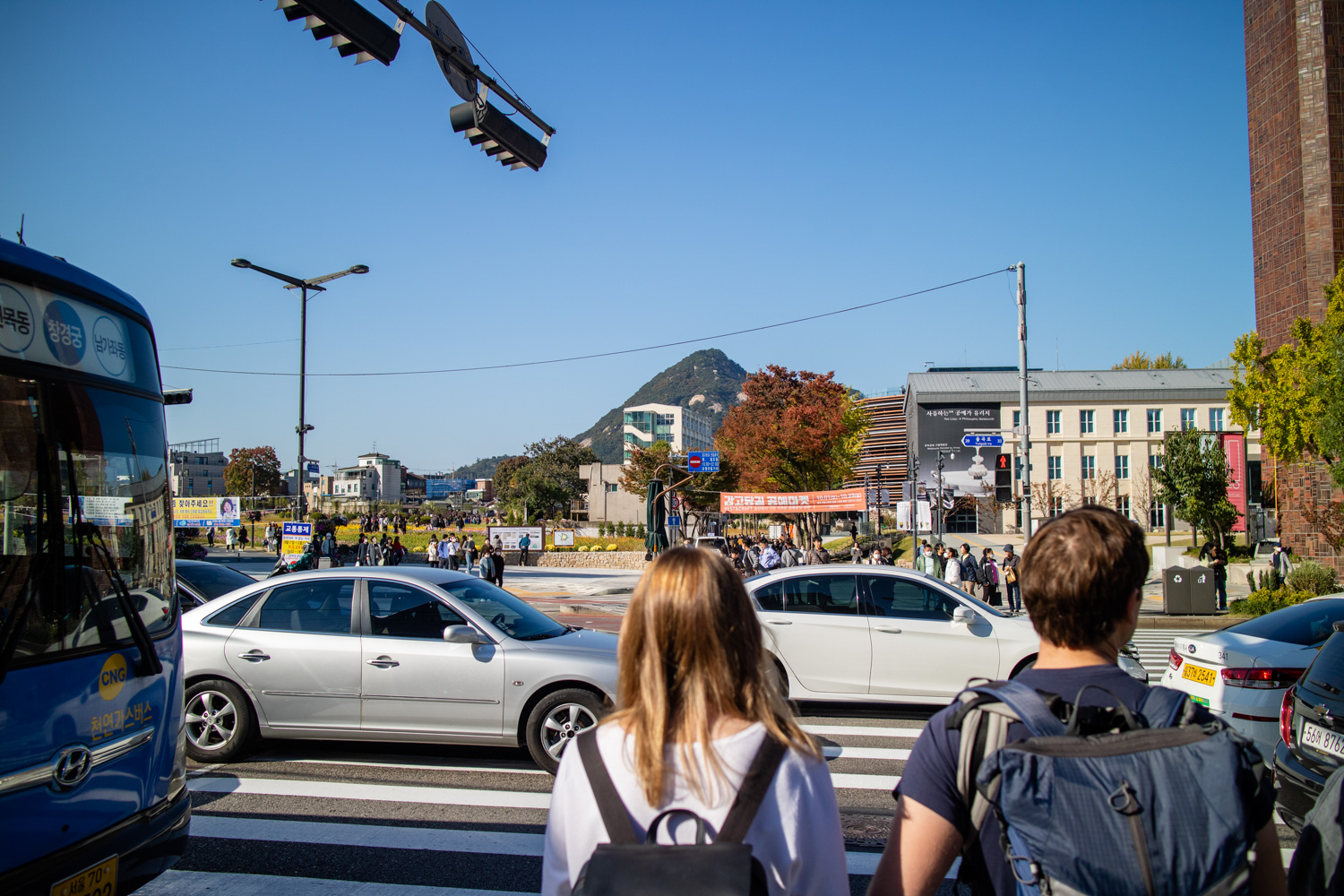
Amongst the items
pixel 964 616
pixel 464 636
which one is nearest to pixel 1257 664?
pixel 964 616

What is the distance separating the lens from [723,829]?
68.4 inches

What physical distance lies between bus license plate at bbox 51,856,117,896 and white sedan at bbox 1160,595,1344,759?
6559mm

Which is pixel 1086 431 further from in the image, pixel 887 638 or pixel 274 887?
pixel 274 887

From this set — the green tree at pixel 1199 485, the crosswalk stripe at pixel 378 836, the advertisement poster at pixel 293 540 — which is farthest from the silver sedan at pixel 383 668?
the green tree at pixel 1199 485

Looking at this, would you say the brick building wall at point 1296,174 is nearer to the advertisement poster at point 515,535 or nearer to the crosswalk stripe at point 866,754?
the crosswalk stripe at point 866,754

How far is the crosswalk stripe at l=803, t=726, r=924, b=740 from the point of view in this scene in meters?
8.02

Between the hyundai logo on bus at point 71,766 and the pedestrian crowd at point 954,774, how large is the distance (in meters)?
2.85

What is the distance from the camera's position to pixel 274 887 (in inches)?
183

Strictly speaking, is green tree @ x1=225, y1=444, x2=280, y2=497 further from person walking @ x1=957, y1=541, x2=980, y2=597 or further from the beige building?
person walking @ x1=957, y1=541, x2=980, y2=597

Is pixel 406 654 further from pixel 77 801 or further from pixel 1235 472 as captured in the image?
pixel 1235 472

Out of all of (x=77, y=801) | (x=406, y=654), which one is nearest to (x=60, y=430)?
(x=77, y=801)

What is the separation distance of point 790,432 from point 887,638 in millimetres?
41483

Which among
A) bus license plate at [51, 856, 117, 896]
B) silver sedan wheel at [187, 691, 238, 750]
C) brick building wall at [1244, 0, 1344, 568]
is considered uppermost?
brick building wall at [1244, 0, 1344, 568]

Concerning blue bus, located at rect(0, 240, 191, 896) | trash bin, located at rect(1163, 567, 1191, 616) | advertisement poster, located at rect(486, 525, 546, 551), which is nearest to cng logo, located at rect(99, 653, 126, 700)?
blue bus, located at rect(0, 240, 191, 896)
